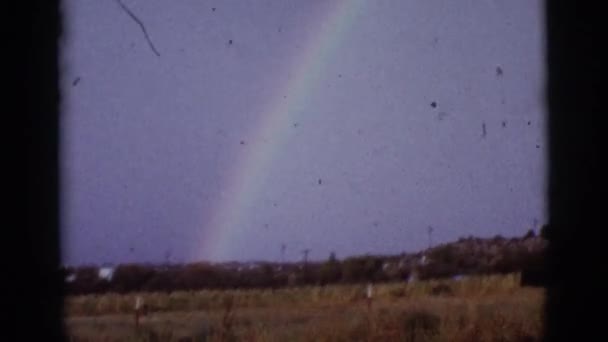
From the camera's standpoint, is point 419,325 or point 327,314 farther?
point 327,314

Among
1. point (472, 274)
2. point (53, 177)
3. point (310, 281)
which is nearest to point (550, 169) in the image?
point (53, 177)

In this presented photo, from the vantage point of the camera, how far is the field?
601 centimetres

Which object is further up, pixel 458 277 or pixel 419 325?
pixel 458 277

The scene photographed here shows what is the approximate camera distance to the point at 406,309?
25.1 feet

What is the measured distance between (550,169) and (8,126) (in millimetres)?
3758

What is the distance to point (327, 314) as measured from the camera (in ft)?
26.3

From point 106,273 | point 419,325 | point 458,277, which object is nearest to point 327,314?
point 419,325

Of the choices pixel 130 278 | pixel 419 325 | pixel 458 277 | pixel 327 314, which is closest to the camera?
pixel 419 325

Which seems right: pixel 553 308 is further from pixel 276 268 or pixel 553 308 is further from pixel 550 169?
pixel 276 268

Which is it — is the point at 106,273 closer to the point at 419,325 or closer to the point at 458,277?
the point at 458,277

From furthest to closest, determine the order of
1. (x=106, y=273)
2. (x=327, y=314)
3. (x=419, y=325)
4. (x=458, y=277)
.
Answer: (x=458, y=277)
(x=106, y=273)
(x=327, y=314)
(x=419, y=325)

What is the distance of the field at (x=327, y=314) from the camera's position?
19.7 feet

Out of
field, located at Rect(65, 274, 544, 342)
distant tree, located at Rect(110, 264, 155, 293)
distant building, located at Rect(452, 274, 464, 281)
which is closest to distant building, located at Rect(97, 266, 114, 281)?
distant tree, located at Rect(110, 264, 155, 293)

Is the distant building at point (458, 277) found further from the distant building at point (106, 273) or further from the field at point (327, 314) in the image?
the distant building at point (106, 273)
